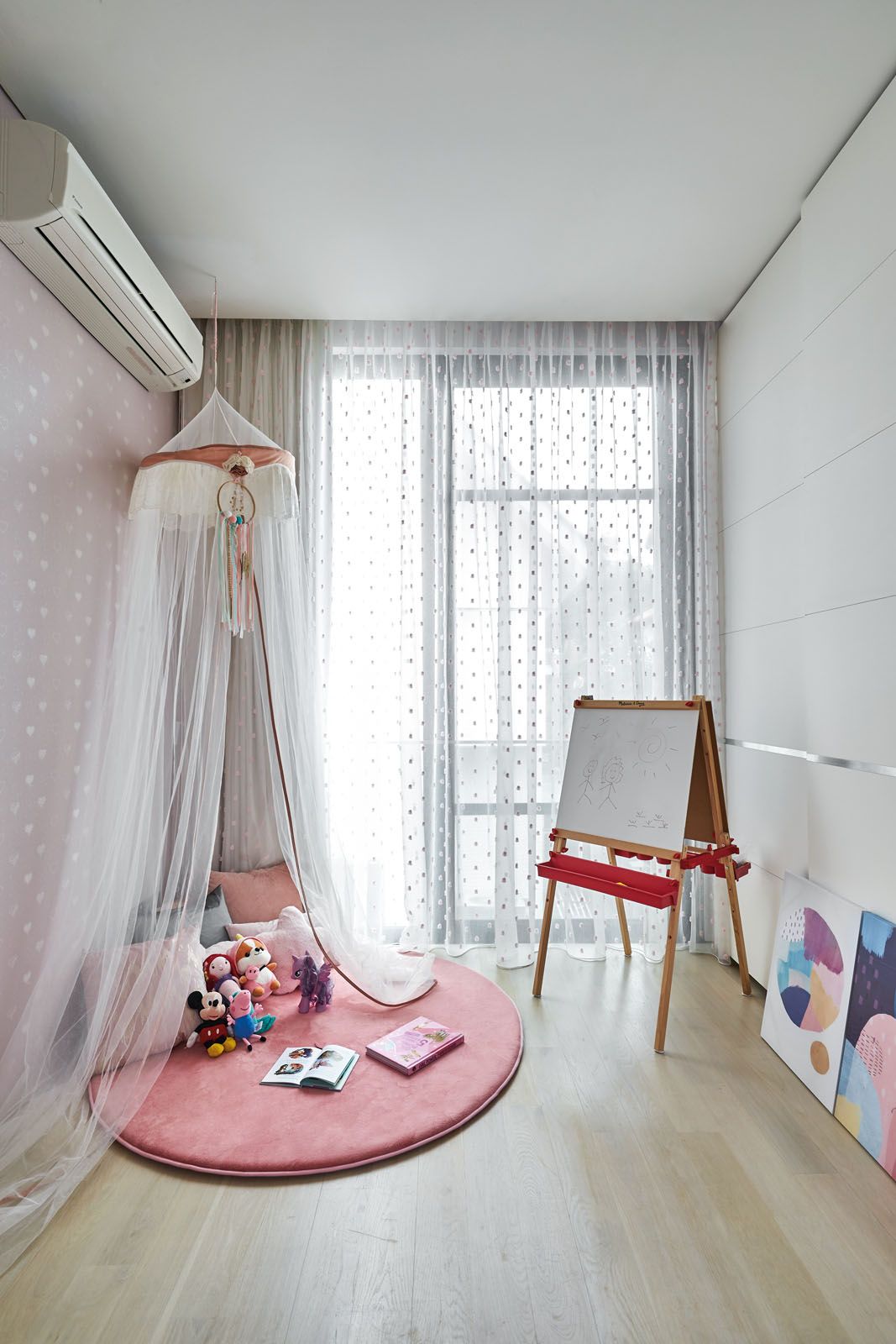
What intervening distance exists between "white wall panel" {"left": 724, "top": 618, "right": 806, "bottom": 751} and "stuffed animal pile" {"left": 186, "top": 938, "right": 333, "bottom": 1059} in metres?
2.05

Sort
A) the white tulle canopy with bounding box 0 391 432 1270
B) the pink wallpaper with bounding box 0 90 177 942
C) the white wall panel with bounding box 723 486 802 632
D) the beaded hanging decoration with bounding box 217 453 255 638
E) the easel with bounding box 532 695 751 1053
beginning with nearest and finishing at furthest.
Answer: the pink wallpaper with bounding box 0 90 177 942
the white tulle canopy with bounding box 0 391 432 1270
the beaded hanging decoration with bounding box 217 453 255 638
the easel with bounding box 532 695 751 1053
the white wall panel with bounding box 723 486 802 632

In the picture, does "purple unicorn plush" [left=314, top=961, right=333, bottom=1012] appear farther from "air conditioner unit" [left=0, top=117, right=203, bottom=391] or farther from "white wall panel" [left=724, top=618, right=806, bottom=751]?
"air conditioner unit" [left=0, top=117, right=203, bottom=391]

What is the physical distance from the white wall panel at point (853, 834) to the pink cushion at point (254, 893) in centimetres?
222

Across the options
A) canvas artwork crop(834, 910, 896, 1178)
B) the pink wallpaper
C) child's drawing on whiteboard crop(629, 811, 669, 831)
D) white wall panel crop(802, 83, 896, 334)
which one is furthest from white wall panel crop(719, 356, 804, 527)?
the pink wallpaper

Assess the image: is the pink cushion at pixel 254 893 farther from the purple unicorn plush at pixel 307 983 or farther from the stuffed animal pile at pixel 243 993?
the purple unicorn plush at pixel 307 983

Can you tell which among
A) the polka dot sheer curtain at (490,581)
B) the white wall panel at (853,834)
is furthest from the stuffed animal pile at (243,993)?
the white wall panel at (853,834)

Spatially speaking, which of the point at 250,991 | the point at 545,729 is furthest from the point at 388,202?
the point at 250,991

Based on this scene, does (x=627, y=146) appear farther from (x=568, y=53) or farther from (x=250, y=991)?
(x=250, y=991)

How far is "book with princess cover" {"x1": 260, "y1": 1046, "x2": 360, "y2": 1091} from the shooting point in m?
2.47

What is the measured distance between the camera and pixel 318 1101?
7.86 feet

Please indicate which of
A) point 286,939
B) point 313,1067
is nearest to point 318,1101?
point 313,1067

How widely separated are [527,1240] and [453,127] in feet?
10.3

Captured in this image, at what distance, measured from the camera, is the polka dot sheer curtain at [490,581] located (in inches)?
145

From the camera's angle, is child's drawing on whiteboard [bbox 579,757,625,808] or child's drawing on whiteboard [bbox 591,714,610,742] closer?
child's drawing on whiteboard [bbox 579,757,625,808]
